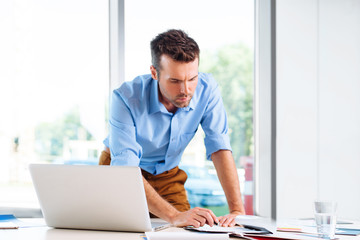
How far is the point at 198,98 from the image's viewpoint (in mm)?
2439

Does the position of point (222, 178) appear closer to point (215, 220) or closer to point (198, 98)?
point (198, 98)

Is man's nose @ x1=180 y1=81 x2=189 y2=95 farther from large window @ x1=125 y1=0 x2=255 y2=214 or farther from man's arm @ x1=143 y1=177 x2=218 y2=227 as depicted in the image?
Answer: large window @ x1=125 y1=0 x2=255 y2=214

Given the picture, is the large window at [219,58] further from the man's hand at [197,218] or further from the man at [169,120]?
the man's hand at [197,218]

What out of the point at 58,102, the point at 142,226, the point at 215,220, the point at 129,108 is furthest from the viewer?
the point at 58,102

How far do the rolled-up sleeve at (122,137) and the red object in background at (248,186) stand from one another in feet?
5.49

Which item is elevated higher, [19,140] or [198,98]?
[198,98]

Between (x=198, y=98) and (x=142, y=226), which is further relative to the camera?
(x=198, y=98)

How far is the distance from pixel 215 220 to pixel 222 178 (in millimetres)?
780

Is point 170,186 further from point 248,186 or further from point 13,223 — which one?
point 248,186
